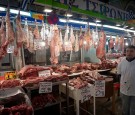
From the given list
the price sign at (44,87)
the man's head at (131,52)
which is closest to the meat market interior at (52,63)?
the price sign at (44,87)

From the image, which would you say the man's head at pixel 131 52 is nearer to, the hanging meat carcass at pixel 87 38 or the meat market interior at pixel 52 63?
the meat market interior at pixel 52 63

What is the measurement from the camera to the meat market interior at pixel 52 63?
3885 millimetres

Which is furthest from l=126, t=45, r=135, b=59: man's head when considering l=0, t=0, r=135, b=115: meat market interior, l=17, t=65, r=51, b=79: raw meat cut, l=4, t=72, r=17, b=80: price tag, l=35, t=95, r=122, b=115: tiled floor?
l=4, t=72, r=17, b=80: price tag

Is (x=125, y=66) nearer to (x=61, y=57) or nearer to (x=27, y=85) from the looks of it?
(x=27, y=85)

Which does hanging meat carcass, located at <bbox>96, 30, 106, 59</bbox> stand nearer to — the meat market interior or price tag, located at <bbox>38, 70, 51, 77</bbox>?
the meat market interior

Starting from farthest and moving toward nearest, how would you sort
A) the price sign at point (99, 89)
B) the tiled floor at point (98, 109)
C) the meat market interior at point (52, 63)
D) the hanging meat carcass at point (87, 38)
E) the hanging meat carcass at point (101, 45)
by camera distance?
the hanging meat carcass at point (101, 45) → the hanging meat carcass at point (87, 38) → the tiled floor at point (98, 109) → the price sign at point (99, 89) → the meat market interior at point (52, 63)

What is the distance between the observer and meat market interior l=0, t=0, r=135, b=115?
3.88 m

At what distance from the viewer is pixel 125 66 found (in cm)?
443

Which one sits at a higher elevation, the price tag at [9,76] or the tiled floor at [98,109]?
the price tag at [9,76]

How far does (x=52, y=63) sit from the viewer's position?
5.70 metres

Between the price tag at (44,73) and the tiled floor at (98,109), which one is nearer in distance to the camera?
the price tag at (44,73)

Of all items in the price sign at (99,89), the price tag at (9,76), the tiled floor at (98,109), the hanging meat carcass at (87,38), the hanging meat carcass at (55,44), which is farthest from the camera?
the hanging meat carcass at (87,38)

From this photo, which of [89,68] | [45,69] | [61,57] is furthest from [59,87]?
[61,57]

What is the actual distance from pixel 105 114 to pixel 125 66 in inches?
91.0
